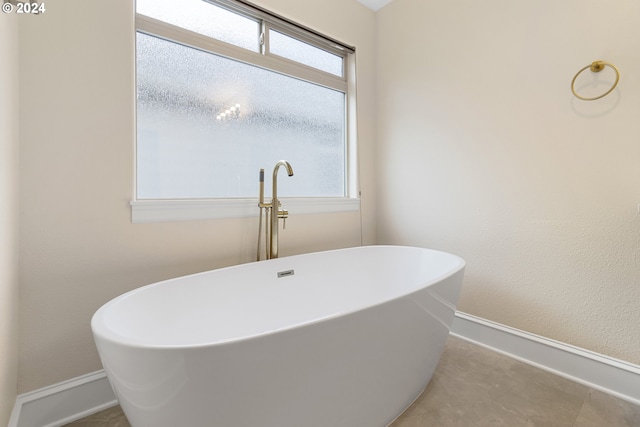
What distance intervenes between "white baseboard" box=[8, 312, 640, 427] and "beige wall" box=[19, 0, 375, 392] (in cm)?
6

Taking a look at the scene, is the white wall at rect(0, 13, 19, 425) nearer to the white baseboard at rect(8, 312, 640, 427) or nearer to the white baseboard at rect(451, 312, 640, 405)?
the white baseboard at rect(8, 312, 640, 427)

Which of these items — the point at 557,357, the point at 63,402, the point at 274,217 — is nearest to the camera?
the point at 63,402

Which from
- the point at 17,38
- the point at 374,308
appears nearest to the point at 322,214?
the point at 374,308

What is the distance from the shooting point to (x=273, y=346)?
30.5 inches

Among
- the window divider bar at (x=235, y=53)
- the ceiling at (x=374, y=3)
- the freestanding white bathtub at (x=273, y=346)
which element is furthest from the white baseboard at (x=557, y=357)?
the ceiling at (x=374, y=3)

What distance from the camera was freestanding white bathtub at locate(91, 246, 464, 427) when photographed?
2.34 feet

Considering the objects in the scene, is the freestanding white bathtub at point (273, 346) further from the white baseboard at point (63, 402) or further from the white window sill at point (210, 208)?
the white baseboard at point (63, 402)

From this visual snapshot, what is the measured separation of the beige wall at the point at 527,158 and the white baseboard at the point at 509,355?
6 centimetres

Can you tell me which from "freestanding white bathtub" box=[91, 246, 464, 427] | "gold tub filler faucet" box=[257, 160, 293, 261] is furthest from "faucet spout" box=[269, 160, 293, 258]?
"freestanding white bathtub" box=[91, 246, 464, 427]

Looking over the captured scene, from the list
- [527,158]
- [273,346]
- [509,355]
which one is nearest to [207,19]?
[273,346]

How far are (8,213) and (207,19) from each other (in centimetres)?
146

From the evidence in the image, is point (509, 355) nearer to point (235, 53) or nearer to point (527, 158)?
point (527, 158)

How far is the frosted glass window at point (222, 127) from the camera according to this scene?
159 cm

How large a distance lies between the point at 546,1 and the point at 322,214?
1.80m
